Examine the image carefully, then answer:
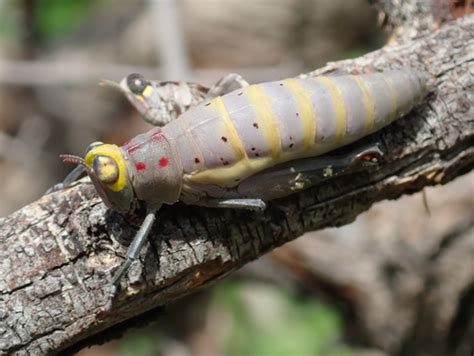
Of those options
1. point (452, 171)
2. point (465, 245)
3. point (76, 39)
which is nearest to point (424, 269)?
point (465, 245)

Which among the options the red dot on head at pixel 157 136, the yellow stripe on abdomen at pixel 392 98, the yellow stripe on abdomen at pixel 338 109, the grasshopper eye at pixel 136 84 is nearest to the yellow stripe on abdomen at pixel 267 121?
the yellow stripe on abdomen at pixel 338 109

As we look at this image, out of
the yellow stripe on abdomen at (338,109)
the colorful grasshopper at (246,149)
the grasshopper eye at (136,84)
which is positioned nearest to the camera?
the colorful grasshopper at (246,149)

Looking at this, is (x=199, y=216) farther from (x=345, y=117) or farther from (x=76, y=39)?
(x=76, y=39)

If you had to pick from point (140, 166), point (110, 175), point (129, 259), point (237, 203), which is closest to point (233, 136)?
point (237, 203)

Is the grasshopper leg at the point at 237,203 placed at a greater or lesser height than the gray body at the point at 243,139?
lesser

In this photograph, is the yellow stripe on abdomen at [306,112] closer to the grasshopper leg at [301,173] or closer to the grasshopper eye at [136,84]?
the grasshopper leg at [301,173]

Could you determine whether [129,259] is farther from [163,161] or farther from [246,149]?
[246,149]

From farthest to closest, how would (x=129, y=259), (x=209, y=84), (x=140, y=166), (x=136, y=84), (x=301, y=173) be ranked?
(x=209, y=84), (x=136, y=84), (x=301, y=173), (x=140, y=166), (x=129, y=259)

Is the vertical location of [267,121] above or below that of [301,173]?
above
